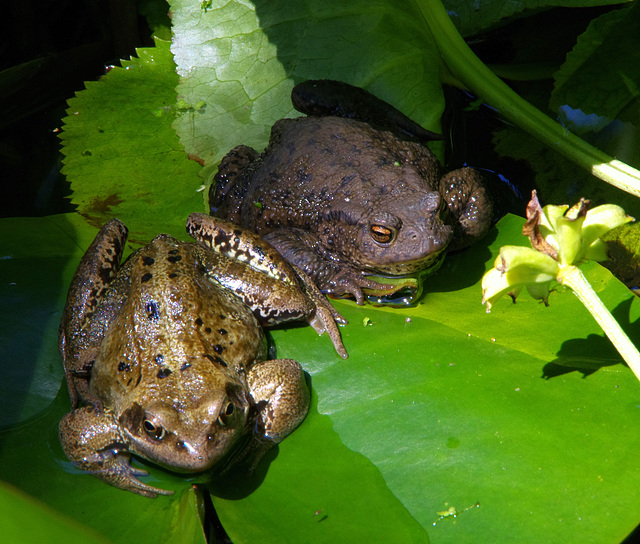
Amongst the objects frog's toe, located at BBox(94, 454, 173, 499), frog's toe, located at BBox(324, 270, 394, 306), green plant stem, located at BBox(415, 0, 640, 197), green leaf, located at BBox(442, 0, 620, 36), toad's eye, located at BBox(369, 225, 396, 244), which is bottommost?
frog's toe, located at BBox(94, 454, 173, 499)

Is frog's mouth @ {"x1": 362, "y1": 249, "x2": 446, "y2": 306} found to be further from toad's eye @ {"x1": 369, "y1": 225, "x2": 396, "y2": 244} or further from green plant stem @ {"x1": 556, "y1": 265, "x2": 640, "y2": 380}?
green plant stem @ {"x1": 556, "y1": 265, "x2": 640, "y2": 380}

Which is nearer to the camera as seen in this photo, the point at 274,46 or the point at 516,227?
the point at 516,227

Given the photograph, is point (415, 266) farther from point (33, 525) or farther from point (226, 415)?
point (33, 525)

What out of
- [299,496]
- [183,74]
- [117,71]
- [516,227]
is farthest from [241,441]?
[117,71]

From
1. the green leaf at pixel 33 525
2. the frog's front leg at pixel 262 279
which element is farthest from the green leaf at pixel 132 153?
the green leaf at pixel 33 525

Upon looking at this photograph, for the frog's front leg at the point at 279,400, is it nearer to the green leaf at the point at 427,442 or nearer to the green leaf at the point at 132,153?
the green leaf at the point at 427,442

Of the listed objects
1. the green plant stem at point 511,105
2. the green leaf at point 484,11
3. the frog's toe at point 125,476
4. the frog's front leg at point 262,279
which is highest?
the green leaf at point 484,11

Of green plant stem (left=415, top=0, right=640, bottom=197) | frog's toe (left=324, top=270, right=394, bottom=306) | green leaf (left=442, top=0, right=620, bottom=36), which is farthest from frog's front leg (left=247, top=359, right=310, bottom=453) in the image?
green leaf (left=442, top=0, right=620, bottom=36)

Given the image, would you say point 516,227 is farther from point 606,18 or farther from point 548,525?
point 548,525
